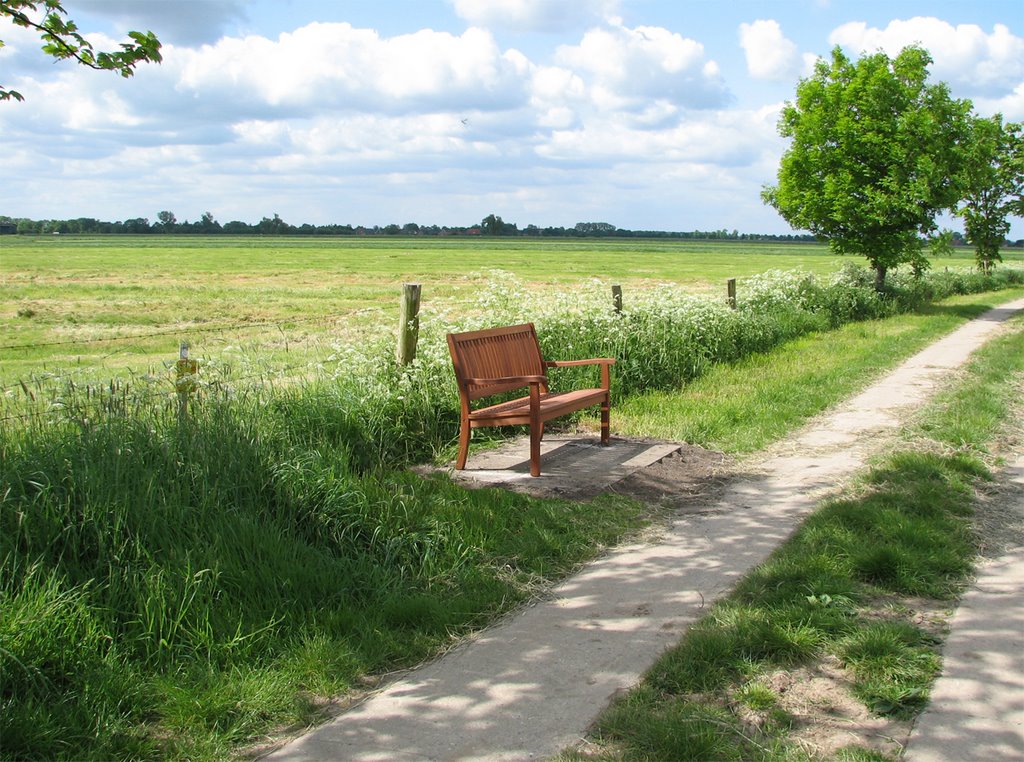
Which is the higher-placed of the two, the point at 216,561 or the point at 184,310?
the point at 216,561

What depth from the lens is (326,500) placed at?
5.00m

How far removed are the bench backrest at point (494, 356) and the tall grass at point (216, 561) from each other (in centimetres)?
94

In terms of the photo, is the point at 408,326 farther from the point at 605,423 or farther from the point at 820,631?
the point at 820,631

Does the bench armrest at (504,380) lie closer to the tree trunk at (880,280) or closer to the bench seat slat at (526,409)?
the bench seat slat at (526,409)

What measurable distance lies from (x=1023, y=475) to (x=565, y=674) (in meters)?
4.90

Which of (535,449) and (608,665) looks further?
(535,449)

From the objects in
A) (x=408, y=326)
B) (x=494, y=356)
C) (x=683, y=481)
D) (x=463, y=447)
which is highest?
(x=408, y=326)

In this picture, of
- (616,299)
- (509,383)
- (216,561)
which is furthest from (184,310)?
(216,561)

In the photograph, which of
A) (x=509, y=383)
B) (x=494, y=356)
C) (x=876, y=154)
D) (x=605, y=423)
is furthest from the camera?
(x=876, y=154)

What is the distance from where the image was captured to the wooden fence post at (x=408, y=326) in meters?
7.95

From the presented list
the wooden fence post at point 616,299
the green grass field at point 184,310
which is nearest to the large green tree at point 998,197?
the green grass field at point 184,310

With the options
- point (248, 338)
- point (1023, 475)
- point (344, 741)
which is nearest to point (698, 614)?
point (344, 741)

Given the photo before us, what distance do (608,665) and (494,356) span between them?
13.3ft

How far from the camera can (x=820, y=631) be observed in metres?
4.02
